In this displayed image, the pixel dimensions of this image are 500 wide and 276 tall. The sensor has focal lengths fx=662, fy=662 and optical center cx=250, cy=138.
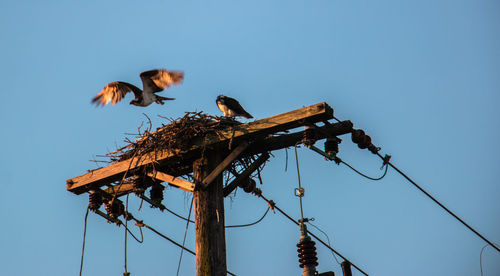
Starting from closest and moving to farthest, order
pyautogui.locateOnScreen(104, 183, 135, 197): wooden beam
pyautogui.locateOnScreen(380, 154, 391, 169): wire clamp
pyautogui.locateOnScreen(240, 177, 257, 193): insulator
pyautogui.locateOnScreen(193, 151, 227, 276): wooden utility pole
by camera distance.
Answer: pyautogui.locateOnScreen(193, 151, 227, 276): wooden utility pole, pyautogui.locateOnScreen(380, 154, 391, 169): wire clamp, pyautogui.locateOnScreen(104, 183, 135, 197): wooden beam, pyautogui.locateOnScreen(240, 177, 257, 193): insulator

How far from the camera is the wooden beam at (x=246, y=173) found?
789 centimetres

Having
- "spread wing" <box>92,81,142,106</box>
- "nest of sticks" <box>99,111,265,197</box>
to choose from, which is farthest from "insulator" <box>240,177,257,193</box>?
"spread wing" <box>92,81,142,106</box>

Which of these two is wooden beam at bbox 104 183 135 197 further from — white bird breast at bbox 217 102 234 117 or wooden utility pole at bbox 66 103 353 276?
white bird breast at bbox 217 102 234 117

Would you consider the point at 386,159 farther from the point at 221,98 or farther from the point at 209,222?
the point at 221,98

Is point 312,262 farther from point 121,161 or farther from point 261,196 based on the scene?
point 121,161

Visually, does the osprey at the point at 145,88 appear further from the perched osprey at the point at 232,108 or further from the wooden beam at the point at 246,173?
the wooden beam at the point at 246,173

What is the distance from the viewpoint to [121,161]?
333 inches

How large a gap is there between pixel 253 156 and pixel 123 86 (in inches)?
139

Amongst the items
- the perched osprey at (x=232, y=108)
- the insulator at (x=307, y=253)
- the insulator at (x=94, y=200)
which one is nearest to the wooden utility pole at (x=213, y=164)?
the insulator at (x=94, y=200)

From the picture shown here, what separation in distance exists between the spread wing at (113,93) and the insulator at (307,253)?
16.7ft

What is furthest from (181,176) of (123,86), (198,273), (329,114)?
(123,86)

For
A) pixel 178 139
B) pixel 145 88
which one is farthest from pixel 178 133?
pixel 145 88

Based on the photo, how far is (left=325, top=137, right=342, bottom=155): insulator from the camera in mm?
7383

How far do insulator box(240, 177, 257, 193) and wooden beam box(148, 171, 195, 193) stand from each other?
114 centimetres
